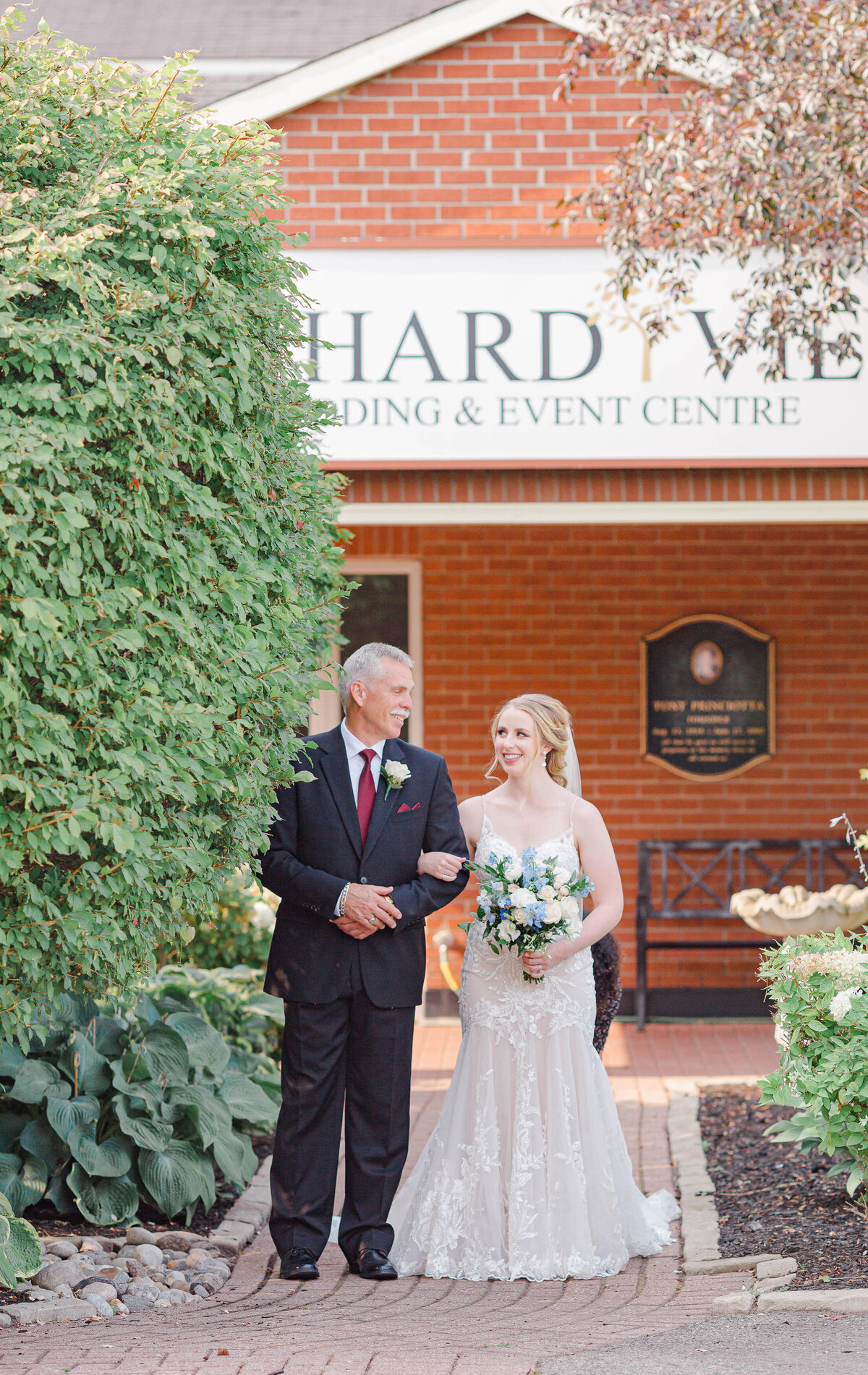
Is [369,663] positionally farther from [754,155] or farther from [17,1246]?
[754,155]

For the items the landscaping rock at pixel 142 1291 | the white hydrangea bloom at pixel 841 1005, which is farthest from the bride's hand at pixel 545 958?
the landscaping rock at pixel 142 1291

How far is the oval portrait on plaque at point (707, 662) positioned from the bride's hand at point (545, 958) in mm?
4481

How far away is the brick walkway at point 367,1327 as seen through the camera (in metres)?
3.50

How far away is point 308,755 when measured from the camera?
14.6 feet

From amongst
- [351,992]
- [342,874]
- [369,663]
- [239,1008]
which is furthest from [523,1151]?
[239,1008]

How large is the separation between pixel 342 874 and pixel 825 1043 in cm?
164

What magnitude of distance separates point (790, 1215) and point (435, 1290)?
128 centimetres

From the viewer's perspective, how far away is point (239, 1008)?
6492 millimetres

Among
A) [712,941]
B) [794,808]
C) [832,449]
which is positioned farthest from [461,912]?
[832,449]

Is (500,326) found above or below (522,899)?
above

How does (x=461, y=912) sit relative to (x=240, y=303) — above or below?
below

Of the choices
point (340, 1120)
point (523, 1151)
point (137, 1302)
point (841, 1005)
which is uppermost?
point (841, 1005)

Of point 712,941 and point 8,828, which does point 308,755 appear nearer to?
point 8,828

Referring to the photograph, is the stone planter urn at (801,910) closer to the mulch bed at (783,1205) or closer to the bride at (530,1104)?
the mulch bed at (783,1205)
